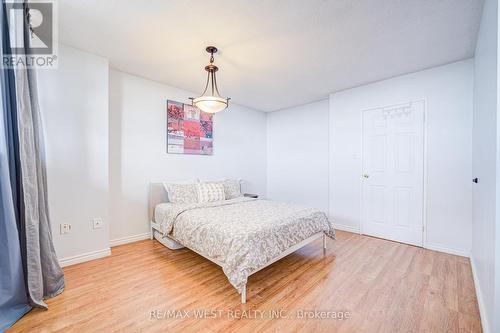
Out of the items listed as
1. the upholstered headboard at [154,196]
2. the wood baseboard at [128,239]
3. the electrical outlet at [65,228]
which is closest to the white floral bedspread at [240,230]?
the upholstered headboard at [154,196]

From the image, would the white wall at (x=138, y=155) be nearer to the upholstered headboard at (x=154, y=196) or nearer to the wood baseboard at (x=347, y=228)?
the upholstered headboard at (x=154, y=196)

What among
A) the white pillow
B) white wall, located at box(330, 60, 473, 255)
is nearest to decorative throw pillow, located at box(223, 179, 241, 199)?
the white pillow

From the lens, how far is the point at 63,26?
2021 millimetres

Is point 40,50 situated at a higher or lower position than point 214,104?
higher

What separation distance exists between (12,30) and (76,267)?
7.58 feet

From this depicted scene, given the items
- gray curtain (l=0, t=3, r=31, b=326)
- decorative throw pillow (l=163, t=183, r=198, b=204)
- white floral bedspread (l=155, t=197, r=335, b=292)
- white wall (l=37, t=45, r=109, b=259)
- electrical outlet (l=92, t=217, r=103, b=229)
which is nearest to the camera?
gray curtain (l=0, t=3, r=31, b=326)

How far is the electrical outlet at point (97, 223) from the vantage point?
2527 millimetres

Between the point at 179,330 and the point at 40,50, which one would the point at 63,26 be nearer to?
the point at 40,50

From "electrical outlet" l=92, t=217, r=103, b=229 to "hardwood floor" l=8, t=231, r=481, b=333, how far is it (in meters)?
0.41

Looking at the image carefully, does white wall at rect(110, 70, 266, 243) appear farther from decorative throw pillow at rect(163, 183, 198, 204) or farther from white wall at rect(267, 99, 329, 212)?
white wall at rect(267, 99, 329, 212)

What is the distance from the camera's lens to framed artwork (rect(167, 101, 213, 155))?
11.4ft

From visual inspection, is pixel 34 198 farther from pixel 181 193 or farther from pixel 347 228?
pixel 347 228

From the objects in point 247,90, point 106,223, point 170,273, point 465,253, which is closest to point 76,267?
point 106,223

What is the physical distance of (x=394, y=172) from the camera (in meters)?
3.13
